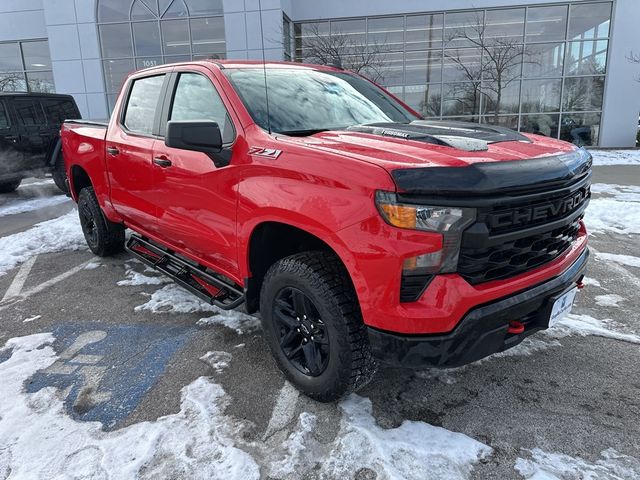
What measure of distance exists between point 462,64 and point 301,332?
16740mm

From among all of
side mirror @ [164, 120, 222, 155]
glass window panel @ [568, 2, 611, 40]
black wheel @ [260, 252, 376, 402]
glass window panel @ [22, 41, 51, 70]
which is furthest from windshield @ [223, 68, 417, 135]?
glass window panel @ [22, 41, 51, 70]

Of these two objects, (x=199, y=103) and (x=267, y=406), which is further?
(x=199, y=103)

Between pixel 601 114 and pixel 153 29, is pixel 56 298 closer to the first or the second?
pixel 153 29

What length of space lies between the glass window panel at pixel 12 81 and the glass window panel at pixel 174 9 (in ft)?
23.3

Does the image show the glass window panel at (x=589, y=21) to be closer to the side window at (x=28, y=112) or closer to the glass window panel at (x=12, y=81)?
the side window at (x=28, y=112)

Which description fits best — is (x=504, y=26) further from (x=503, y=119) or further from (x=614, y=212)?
(x=614, y=212)

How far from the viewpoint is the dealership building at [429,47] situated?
1620cm

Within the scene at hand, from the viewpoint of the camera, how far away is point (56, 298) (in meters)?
4.38

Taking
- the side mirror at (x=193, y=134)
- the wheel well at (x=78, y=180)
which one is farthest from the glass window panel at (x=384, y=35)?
the side mirror at (x=193, y=134)

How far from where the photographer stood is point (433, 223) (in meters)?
2.04

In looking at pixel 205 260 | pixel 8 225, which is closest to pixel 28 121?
pixel 8 225

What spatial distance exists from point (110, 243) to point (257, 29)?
41.2 ft

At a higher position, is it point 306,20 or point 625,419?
point 306,20

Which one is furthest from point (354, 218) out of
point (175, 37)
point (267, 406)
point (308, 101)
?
point (175, 37)
